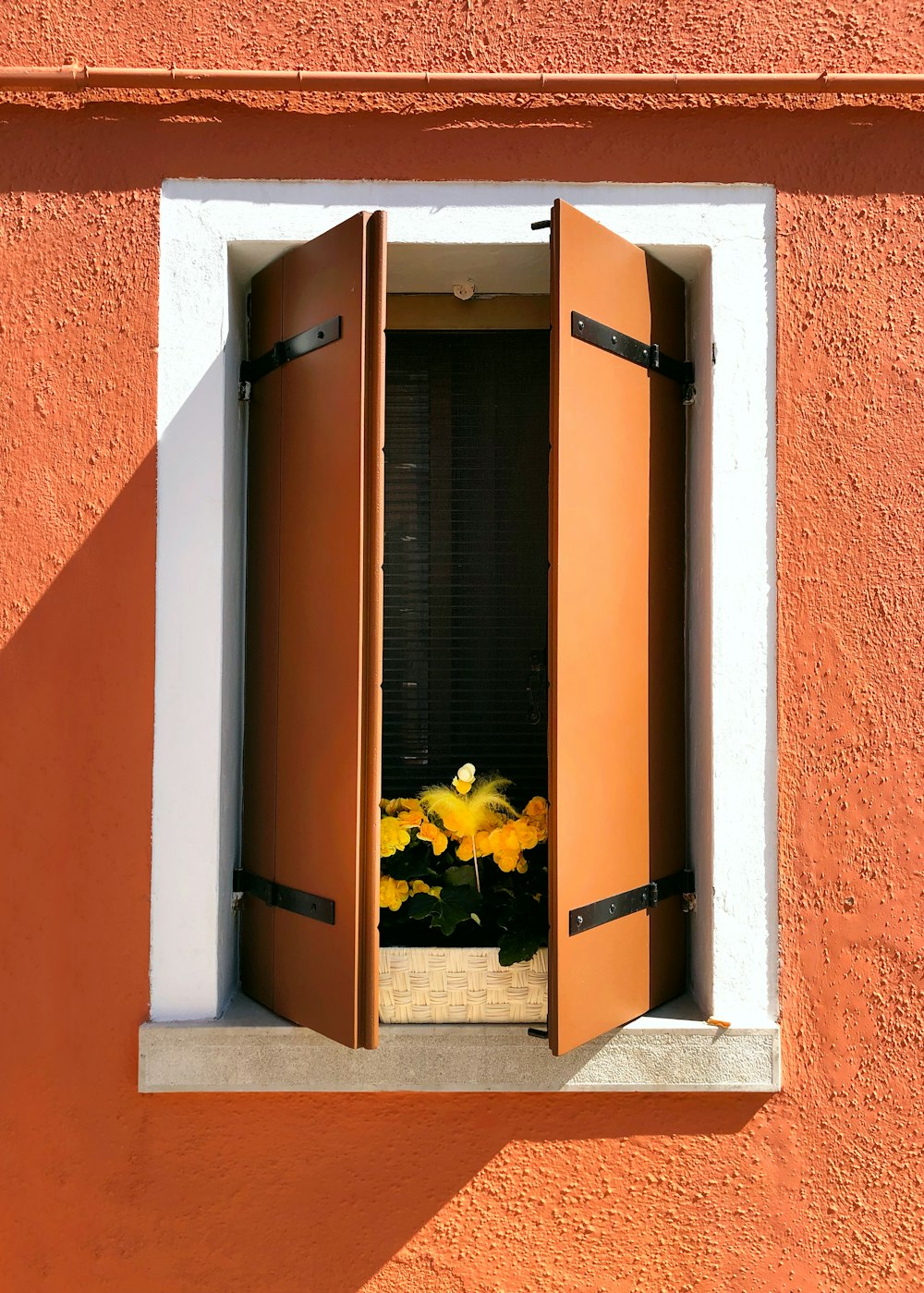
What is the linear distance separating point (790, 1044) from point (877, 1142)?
1.14 ft

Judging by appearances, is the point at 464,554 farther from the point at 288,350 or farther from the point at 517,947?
the point at 517,947

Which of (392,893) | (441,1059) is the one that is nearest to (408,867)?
(392,893)

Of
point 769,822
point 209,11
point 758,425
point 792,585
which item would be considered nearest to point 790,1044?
point 769,822

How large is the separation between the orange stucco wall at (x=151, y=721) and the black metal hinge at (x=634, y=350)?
0.26 metres

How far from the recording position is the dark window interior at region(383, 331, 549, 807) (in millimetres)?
2662

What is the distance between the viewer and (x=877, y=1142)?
7.74 ft

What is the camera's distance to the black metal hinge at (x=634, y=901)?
2.12 meters

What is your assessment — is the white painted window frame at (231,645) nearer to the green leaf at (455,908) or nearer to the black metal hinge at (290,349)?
the black metal hinge at (290,349)

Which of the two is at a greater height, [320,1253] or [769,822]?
[769,822]

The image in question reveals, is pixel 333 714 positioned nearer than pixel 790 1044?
Yes

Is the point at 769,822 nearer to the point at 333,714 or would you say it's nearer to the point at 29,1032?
the point at 333,714

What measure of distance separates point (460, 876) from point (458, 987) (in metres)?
0.27

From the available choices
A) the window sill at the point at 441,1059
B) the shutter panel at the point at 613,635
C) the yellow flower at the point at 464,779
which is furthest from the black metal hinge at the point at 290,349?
the window sill at the point at 441,1059

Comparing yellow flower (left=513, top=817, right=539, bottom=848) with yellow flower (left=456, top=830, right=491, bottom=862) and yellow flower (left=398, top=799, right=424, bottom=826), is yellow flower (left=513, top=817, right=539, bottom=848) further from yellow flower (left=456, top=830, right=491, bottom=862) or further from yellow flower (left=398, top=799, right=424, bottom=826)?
yellow flower (left=398, top=799, right=424, bottom=826)
